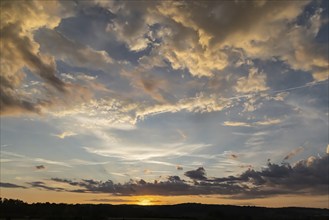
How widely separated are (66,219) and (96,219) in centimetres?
1597

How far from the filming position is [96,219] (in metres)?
193

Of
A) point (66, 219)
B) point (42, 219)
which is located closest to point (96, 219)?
point (66, 219)

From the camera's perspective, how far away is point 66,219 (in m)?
A: 186

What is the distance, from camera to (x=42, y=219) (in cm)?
19150

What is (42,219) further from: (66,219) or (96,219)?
(96,219)

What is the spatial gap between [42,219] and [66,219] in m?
15.2

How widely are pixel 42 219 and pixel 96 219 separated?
28445 millimetres
